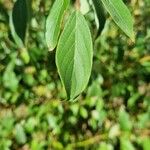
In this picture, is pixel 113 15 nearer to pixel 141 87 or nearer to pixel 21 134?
pixel 21 134

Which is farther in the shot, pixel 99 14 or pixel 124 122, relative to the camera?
pixel 124 122

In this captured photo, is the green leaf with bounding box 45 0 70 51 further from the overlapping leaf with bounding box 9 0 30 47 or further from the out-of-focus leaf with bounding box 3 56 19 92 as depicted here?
the out-of-focus leaf with bounding box 3 56 19 92

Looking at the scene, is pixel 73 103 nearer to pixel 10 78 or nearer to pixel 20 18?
pixel 10 78

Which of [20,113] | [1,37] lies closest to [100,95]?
[20,113]

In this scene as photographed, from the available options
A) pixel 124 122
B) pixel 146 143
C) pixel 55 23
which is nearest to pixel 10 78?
pixel 124 122

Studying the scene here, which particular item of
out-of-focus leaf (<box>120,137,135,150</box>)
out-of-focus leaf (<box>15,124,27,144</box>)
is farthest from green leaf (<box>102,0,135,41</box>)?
out-of-focus leaf (<box>15,124,27,144</box>)

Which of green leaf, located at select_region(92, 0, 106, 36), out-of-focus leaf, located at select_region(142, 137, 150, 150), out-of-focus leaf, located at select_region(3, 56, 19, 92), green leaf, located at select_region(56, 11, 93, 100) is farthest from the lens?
out-of-focus leaf, located at select_region(3, 56, 19, 92)
